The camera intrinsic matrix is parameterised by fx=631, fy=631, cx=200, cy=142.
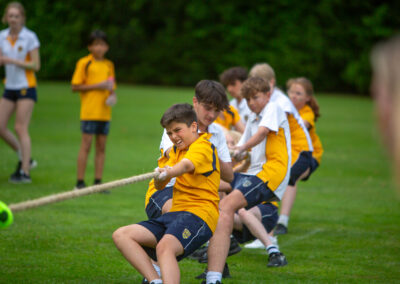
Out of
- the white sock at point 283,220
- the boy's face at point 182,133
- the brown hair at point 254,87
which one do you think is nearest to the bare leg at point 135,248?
the boy's face at point 182,133

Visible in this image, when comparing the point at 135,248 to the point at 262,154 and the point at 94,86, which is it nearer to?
the point at 262,154

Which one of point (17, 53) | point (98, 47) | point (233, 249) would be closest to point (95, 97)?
point (98, 47)

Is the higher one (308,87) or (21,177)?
(308,87)

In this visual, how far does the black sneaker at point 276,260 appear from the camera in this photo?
556 cm

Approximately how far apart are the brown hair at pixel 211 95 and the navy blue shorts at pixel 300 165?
5.89 feet

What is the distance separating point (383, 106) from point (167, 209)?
10.5 ft

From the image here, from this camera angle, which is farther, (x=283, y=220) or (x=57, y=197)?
(x=283, y=220)

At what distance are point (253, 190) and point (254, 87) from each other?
98cm

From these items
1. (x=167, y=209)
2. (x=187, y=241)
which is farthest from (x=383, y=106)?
(x=167, y=209)

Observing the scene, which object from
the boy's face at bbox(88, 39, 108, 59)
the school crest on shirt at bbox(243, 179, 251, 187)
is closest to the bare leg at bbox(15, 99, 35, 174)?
the boy's face at bbox(88, 39, 108, 59)

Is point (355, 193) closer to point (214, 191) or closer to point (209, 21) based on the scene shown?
point (214, 191)

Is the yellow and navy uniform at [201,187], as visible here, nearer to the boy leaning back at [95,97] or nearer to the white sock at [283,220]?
the white sock at [283,220]

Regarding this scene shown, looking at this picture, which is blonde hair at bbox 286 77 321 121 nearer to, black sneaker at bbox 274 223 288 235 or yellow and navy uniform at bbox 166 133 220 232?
black sneaker at bbox 274 223 288 235

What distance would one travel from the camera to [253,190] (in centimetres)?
543
